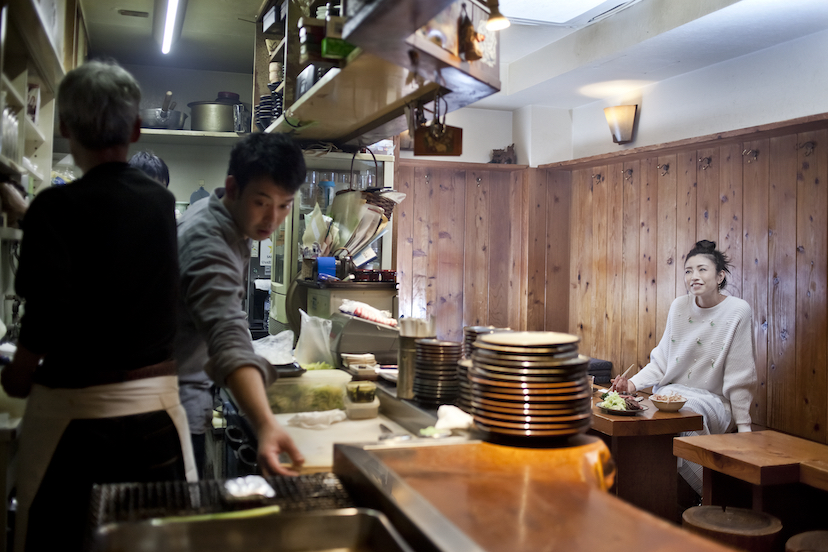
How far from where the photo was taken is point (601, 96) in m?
6.13

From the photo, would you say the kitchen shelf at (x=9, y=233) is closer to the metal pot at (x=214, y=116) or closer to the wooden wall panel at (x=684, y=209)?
the metal pot at (x=214, y=116)

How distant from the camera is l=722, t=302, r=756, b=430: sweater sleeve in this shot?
4359 mm

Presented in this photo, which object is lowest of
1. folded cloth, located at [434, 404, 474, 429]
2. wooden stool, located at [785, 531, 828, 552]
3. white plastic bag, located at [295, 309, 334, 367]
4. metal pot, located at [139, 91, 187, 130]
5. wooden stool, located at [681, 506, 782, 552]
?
wooden stool, located at [681, 506, 782, 552]

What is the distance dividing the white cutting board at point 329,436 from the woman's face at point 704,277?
3264 mm

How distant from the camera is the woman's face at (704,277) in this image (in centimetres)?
474

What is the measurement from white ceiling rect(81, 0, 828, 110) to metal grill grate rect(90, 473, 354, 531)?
3635mm

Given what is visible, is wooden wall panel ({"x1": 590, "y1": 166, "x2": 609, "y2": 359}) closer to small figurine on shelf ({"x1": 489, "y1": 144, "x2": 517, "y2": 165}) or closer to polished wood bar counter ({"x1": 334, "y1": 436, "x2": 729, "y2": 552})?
small figurine on shelf ({"x1": 489, "y1": 144, "x2": 517, "y2": 165})

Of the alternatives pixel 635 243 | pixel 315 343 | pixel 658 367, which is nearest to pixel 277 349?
pixel 315 343

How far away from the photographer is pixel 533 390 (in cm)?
161

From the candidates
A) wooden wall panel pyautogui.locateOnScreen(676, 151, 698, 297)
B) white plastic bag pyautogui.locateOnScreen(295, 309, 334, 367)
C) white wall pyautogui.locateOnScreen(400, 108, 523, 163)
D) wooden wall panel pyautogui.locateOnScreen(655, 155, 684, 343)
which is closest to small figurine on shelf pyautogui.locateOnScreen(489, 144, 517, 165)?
white wall pyautogui.locateOnScreen(400, 108, 523, 163)

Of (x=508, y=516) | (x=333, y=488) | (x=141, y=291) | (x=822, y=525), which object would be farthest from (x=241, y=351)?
(x=822, y=525)

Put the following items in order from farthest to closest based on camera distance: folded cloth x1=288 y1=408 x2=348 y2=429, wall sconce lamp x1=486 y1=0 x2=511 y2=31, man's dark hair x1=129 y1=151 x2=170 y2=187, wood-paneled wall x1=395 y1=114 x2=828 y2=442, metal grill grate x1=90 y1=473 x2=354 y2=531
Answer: wood-paneled wall x1=395 y1=114 x2=828 y2=442 → man's dark hair x1=129 y1=151 x2=170 y2=187 → folded cloth x1=288 y1=408 x2=348 y2=429 → wall sconce lamp x1=486 y1=0 x2=511 y2=31 → metal grill grate x1=90 y1=473 x2=354 y2=531

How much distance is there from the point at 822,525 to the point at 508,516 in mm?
2866

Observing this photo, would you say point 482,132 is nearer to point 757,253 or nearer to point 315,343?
point 757,253
